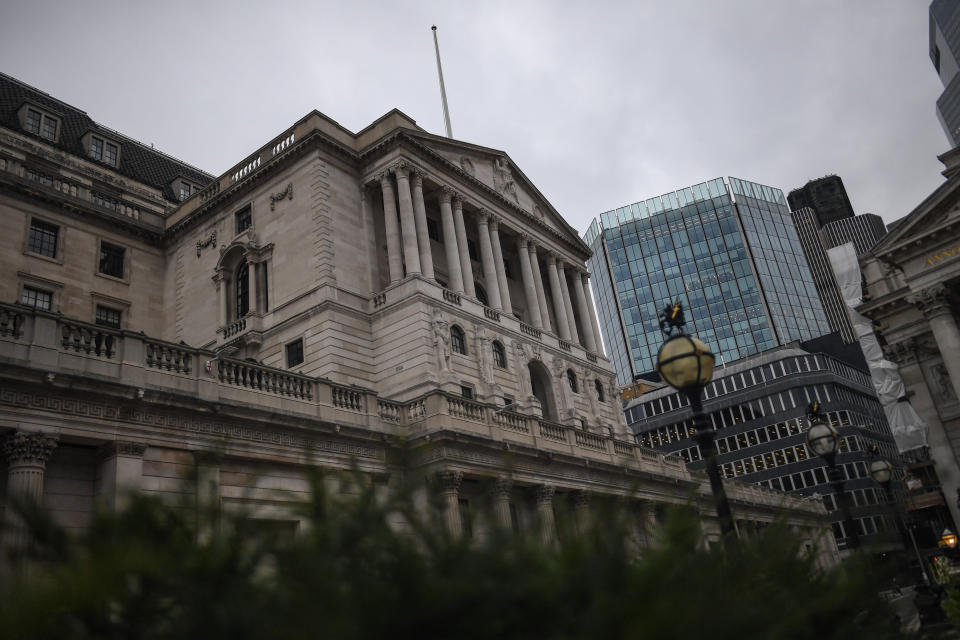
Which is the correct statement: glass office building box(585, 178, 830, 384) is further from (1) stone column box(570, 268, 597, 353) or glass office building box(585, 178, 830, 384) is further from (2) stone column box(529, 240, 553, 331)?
(2) stone column box(529, 240, 553, 331)

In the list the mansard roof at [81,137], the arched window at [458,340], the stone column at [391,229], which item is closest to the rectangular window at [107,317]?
the mansard roof at [81,137]

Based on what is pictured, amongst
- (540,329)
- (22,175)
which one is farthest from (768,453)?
(22,175)

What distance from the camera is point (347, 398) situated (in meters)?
23.1

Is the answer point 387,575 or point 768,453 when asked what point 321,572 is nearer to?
point 387,575

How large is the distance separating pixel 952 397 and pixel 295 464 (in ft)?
122

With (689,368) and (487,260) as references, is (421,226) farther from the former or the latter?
(689,368)

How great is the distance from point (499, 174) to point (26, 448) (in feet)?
117

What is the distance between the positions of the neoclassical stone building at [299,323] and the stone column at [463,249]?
0.55ft

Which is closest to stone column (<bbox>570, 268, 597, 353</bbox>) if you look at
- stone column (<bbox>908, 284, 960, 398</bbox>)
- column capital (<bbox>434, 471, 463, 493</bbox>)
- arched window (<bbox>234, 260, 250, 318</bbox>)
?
stone column (<bbox>908, 284, 960, 398</bbox>)

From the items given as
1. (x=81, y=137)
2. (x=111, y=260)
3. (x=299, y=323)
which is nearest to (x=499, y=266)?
(x=299, y=323)

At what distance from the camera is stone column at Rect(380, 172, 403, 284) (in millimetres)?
36719

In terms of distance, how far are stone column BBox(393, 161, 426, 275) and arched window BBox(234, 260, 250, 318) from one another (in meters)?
8.85

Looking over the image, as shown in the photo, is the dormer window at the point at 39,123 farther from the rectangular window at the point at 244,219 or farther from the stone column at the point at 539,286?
the stone column at the point at 539,286

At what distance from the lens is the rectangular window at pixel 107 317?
37625 millimetres
